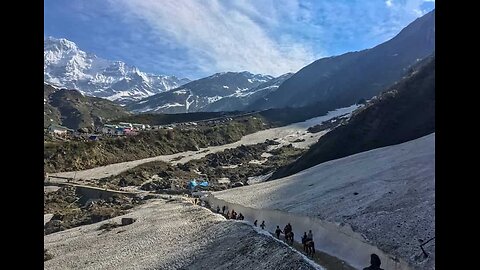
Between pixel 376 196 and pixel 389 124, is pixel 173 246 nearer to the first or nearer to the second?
pixel 376 196

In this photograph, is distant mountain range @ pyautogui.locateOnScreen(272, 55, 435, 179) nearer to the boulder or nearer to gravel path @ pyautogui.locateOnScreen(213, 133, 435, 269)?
gravel path @ pyautogui.locateOnScreen(213, 133, 435, 269)

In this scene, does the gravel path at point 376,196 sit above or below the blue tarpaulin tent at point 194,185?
above

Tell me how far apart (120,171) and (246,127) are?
80.6 meters

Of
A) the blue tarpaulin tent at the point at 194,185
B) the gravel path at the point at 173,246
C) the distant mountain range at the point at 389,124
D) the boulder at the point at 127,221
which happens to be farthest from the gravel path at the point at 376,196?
the blue tarpaulin tent at the point at 194,185

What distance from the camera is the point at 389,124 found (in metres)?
68.9

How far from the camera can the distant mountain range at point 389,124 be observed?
64.7 metres

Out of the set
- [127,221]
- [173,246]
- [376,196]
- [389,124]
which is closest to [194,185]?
[127,221]

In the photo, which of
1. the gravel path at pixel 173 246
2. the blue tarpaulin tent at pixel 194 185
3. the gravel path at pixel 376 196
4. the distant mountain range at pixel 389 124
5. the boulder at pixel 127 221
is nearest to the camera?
the gravel path at pixel 376 196

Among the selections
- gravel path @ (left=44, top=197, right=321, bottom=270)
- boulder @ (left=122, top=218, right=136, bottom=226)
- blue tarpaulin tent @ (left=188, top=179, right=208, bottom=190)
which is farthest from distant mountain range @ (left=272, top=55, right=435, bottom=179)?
boulder @ (left=122, top=218, right=136, bottom=226)

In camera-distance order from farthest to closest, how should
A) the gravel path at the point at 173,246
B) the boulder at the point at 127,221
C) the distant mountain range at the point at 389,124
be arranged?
the distant mountain range at the point at 389,124
the boulder at the point at 127,221
the gravel path at the point at 173,246

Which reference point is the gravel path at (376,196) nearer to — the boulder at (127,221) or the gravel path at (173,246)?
the gravel path at (173,246)
